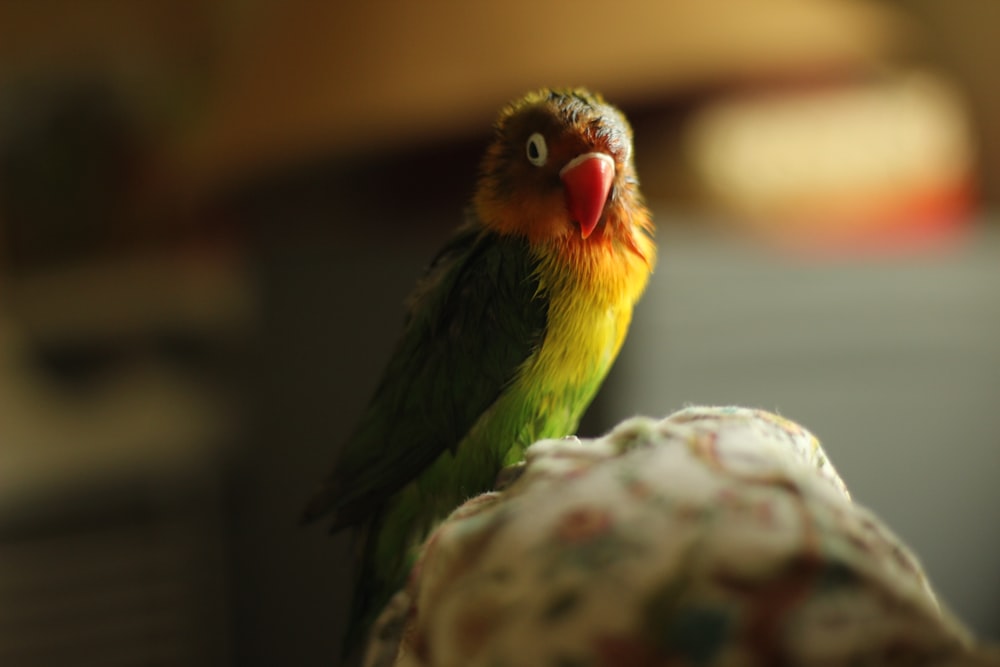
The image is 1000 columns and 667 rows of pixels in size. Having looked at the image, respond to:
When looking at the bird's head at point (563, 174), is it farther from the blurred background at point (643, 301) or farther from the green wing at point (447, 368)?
the blurred background at point (643, 301)

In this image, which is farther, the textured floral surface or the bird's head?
the bird's head

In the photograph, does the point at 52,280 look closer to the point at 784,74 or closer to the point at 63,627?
the point at 63,627

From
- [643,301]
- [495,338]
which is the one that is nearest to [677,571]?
[495,338]

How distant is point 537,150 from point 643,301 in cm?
52

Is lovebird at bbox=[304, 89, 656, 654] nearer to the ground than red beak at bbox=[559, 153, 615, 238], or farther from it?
nearer to the ground

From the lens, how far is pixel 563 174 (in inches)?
15.1

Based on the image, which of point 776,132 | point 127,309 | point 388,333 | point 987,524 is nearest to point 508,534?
point 388,333

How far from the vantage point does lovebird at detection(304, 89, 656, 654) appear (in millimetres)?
396

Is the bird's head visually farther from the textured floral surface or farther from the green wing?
the textured floral surface

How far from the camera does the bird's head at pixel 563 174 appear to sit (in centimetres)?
37

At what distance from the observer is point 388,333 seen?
0.90 metres

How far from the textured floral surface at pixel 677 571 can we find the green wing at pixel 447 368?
0.11 metres

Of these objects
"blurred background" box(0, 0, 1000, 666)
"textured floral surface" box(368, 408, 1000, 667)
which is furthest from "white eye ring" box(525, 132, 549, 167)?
"blurred background" box(0, 0, 1000, 666)

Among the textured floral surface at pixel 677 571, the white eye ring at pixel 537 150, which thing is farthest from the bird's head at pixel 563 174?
the textured floral surface at pixel 677 571
